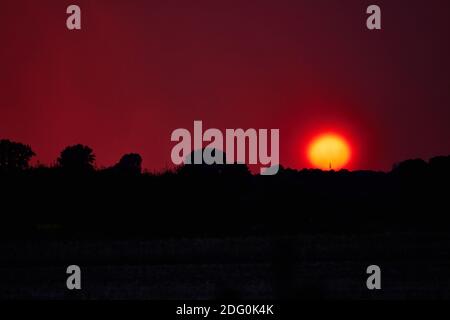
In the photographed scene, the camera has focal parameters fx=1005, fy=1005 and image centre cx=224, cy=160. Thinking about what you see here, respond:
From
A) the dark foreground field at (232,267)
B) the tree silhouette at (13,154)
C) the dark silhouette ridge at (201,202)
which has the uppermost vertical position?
the tree silhouette at (13,154)

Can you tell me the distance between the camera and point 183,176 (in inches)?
1426

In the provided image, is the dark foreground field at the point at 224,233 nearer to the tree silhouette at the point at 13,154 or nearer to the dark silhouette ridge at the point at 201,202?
the dark silhouette ridge at the point at 201,202

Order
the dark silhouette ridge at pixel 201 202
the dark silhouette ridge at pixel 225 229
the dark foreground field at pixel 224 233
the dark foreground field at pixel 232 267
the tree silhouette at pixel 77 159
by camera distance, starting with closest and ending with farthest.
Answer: the dark foreground field at pixel 232 267
the dark foreground field at pixel 224 233
the dark silhouette ridge at pixel 225 229
the dark silhouette ridge at pixel 201 202
the tree silhouette at pixel 77 159

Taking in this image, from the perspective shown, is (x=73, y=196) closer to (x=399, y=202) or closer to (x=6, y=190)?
(x=6, y=190)

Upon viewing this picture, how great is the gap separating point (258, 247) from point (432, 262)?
4928 millimetres

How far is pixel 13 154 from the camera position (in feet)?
150

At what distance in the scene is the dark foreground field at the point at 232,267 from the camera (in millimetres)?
17188

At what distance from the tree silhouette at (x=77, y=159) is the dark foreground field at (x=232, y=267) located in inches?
482

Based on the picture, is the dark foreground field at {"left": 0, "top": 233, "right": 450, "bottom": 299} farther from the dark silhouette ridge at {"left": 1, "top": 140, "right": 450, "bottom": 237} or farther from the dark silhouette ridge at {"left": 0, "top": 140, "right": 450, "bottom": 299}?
the dark silhouette ridge at {"left": 1, "top": 140, "right": 450, "bottom": 237}

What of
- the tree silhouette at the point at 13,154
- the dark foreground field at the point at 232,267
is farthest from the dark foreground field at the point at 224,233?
the tree silhouette at the point at 13,154

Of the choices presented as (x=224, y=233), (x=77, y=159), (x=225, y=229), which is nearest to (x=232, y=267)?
(x=224, y=233)

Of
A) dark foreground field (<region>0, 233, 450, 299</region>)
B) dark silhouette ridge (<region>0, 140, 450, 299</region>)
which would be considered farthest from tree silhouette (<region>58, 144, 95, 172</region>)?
Result: dark foreground field (<region>0, 233, 450, 299</region>)

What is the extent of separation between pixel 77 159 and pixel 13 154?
396 centimetres

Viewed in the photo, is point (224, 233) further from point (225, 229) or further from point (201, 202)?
point (201, 202)
